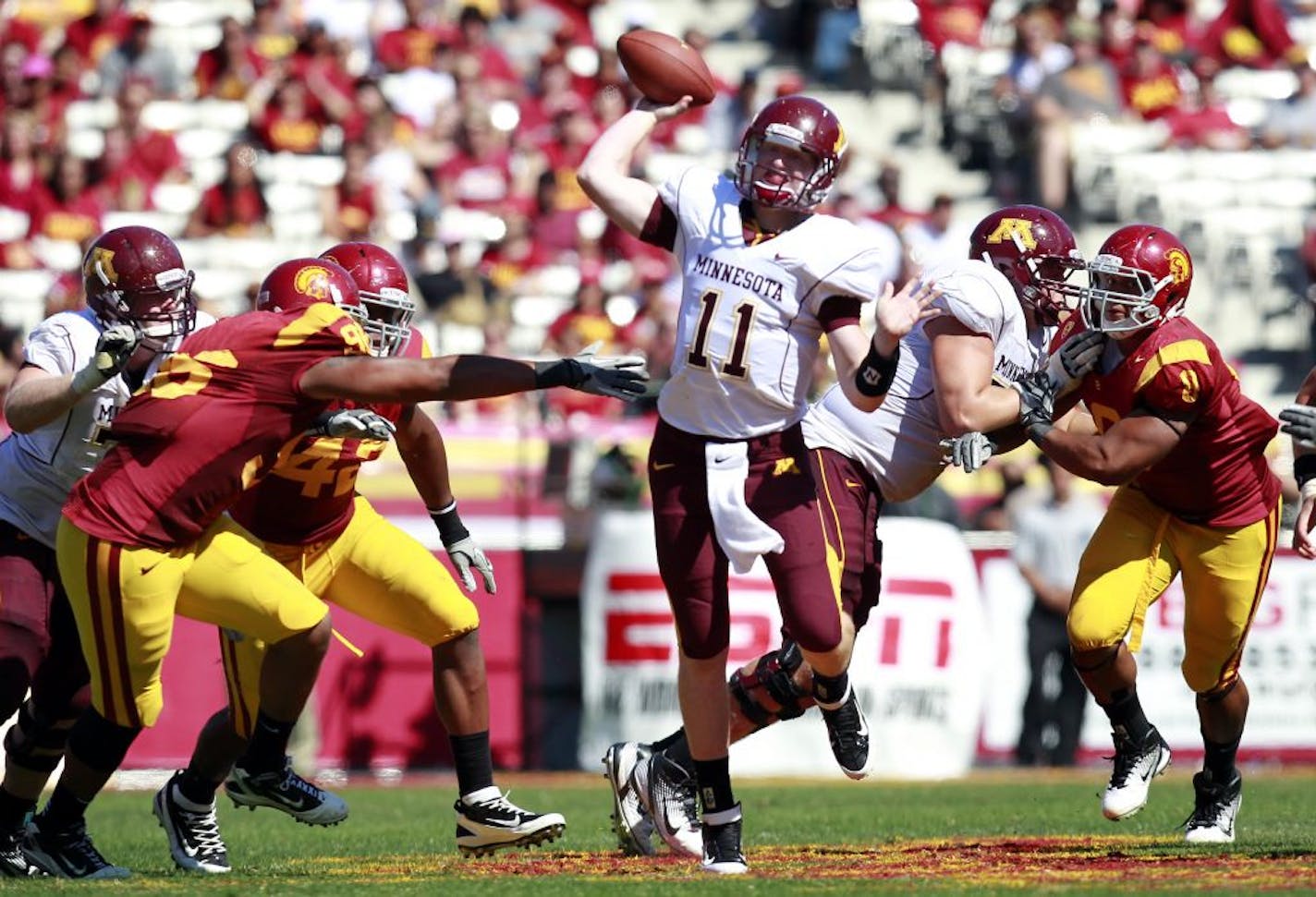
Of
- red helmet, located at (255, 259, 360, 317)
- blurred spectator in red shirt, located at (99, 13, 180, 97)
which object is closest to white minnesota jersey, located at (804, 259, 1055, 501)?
red helmet, located at (255, 259, 360, 317)

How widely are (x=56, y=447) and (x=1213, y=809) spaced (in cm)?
383

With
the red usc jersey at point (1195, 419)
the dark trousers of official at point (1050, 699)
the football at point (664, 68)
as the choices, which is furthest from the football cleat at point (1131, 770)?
the dark trousers of official at point (1050, 699)

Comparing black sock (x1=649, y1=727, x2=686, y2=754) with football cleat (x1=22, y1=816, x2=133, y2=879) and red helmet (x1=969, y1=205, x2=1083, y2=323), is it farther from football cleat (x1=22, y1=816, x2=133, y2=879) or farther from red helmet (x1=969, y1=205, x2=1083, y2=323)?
red helmet (x1=969, y1=205, x2=1083, y2=323)

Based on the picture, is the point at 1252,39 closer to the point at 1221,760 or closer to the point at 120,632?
the point at 1221,760

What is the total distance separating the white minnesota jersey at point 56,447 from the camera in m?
6.39

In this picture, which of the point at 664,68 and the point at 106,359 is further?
the point at 664,68

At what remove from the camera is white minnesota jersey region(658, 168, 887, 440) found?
5973mm

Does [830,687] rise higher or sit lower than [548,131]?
lower

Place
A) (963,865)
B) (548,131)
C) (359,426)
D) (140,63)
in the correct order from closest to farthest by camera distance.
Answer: (359,426), (963,865), (548,131), (140,63)

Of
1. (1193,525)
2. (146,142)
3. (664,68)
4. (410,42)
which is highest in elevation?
(410,42)

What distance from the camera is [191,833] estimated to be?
21.4 feet

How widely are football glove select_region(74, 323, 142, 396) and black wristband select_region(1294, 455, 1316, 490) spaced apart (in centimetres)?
369

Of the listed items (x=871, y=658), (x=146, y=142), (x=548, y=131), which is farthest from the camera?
(x=548, y=131)

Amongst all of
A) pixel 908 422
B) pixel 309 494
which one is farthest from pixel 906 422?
pixel 309 494
